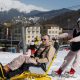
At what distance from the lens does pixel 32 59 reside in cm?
659

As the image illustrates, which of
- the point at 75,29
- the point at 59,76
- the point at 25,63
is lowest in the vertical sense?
the point at 59,76

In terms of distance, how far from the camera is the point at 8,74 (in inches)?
253

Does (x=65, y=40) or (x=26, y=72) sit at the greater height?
(x=65, y=40)

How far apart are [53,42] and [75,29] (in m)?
0.92

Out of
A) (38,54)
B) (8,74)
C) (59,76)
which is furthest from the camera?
(59,76)

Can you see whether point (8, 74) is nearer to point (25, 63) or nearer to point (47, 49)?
point (25, 63)

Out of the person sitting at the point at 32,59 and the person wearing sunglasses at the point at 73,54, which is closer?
the person sitting at the point at 32,59

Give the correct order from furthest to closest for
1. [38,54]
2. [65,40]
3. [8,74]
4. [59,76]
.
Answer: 1. [59,76]
2. [65,40]
3. [38,54]
4. [8,74]

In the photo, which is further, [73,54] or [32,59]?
[73,54]

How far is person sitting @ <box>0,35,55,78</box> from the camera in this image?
643 cm

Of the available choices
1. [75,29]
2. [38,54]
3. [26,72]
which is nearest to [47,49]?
[38,54]

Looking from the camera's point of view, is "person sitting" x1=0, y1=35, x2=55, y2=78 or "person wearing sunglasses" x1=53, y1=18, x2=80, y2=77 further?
"person wearing sunglasses" x1=53, y1=18, x2=80, y2=77

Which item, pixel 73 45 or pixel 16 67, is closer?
pixel 16 67

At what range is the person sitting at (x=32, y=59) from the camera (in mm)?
6430
